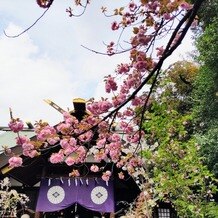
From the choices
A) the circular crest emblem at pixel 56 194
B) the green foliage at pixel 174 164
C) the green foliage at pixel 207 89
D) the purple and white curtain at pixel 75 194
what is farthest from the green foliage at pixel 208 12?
the circular crest emblem at pixel 56 194

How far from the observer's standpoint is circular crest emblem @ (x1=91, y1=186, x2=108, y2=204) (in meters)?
10.0

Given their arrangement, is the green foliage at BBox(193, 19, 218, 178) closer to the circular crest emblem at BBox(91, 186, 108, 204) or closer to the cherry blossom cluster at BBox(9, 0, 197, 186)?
the circular crest emblem at BBox(91, 186, 108, 204)

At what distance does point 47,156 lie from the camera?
1066 centimetres

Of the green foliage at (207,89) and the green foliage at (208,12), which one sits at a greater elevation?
the green foliage at (208,12)

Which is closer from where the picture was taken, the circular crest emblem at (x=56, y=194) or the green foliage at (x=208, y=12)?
the circular crest emblem at (x=56, y=194)

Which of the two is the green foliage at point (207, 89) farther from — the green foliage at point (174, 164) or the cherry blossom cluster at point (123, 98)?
the cherry blossom cluster at point (123, 98)

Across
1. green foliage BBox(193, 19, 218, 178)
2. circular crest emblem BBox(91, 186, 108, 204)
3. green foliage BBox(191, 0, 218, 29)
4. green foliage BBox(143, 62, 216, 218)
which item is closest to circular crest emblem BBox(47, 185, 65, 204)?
circular crest emblem BBox(91, 186, 108, 204)

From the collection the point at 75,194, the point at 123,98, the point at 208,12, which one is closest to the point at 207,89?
the point at 208,12

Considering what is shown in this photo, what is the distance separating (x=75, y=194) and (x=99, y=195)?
26.9 inches

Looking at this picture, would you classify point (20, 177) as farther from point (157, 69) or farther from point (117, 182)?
point (157, 69)

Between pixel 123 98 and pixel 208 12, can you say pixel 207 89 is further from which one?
pixel 123 98

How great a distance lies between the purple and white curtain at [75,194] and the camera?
997 centimetres

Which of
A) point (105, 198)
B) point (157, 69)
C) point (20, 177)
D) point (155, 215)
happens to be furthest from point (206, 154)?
point (157, 69)

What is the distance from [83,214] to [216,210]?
522 centimetres
